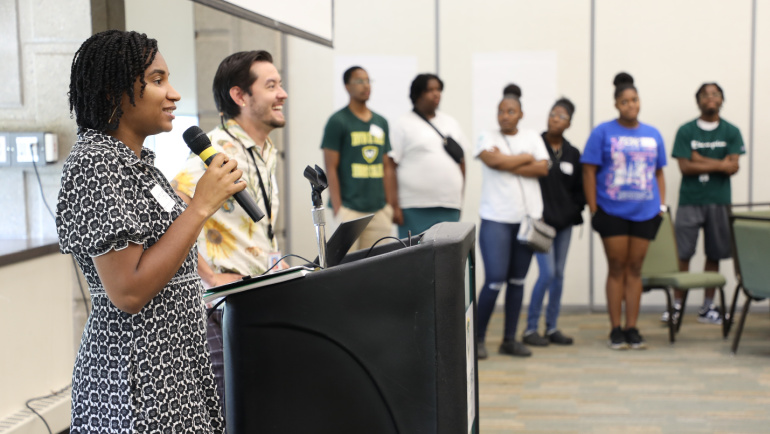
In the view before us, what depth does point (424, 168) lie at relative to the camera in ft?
15.6

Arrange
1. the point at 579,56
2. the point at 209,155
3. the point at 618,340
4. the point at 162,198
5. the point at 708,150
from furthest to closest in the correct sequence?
the point at 579,56, the point at 708,150, the point at 618,340, the point at 209,155, the point at 162,198

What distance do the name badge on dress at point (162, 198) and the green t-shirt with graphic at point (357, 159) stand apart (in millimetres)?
3224

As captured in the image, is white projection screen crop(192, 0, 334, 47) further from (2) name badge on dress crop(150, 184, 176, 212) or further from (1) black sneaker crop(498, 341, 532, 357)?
(1) black sneaker crop(498, 341, 532, 357)

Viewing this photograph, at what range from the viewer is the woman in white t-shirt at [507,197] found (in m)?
4.80

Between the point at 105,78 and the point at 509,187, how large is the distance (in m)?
3.53

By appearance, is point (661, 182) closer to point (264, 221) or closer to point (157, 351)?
point (264, 221)

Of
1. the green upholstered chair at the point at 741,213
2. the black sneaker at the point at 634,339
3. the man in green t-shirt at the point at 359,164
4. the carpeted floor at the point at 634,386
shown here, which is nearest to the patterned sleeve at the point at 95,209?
the carpeted floor at the point at 634,386

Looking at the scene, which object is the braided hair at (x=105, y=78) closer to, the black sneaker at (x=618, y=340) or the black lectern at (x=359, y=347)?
the black lectern at (x=359, y=347)

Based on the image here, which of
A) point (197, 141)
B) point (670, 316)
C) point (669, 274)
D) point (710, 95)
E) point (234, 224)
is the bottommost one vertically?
point (670, 316)

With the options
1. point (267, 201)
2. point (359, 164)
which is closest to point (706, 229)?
point (359, 164)

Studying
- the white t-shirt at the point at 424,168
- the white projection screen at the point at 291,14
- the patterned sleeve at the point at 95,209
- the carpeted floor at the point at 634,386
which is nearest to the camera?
the patterned sleeve at the point at 95,209

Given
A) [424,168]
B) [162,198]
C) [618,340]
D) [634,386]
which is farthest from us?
[618,340]

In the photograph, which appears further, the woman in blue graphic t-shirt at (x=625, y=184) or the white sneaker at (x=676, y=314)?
the white sneaker at (x=676, y=314)

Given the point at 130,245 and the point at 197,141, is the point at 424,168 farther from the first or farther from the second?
the point at 130,245
